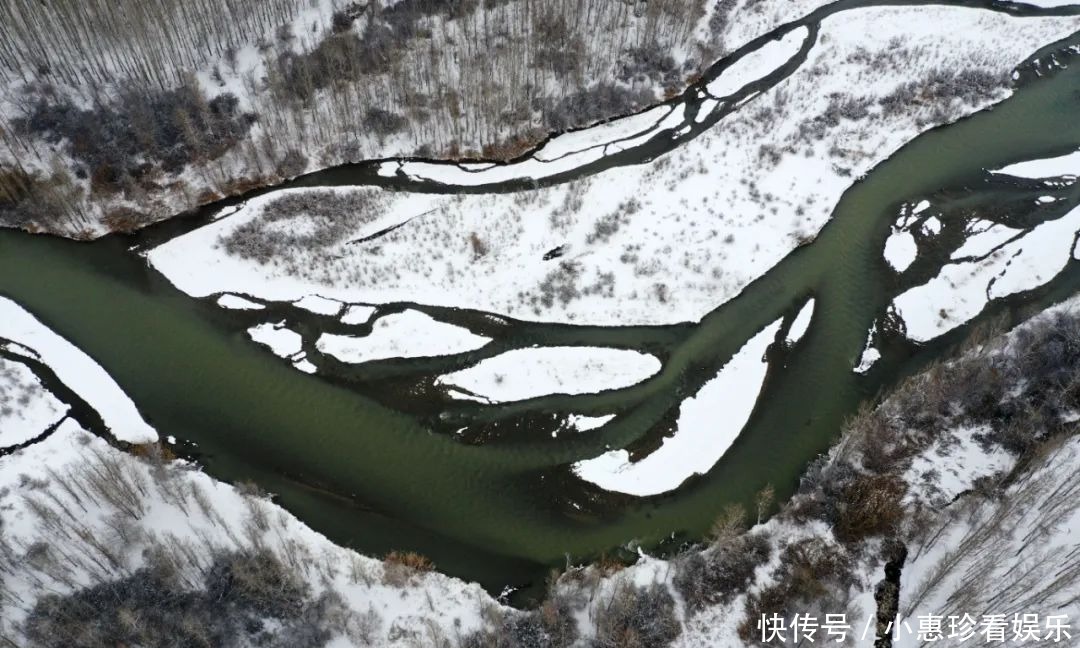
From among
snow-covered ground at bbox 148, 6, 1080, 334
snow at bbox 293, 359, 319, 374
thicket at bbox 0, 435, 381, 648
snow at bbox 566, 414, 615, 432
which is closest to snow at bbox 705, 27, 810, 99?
snow-covered ground at bbox 148, 6, 1080, 334

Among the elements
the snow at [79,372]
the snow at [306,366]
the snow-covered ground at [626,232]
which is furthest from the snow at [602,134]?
the snow at [79,372]

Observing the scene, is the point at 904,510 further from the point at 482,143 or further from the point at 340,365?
the point at 482,143

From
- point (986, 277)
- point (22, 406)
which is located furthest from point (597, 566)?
point (986, 277)

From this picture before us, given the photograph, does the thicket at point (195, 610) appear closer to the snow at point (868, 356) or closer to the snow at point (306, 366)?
the snow at point (306, 366)

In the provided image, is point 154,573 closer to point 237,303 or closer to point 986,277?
point 237,303

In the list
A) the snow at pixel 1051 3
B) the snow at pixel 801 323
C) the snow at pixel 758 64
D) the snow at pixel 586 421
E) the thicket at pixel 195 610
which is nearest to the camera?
the thicket at pixel 195 610
